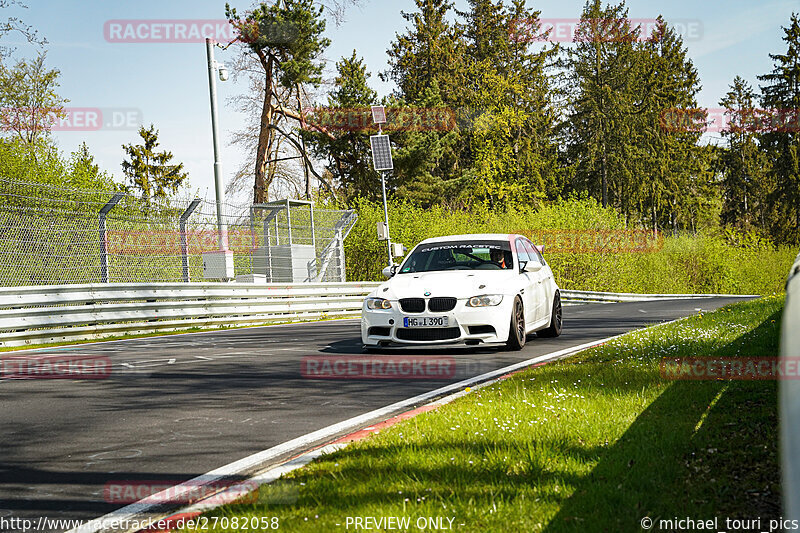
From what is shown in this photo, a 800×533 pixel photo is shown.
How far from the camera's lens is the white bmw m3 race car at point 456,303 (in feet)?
32.0

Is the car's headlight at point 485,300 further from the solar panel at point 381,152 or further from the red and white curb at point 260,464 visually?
the solar panel at point 381,152

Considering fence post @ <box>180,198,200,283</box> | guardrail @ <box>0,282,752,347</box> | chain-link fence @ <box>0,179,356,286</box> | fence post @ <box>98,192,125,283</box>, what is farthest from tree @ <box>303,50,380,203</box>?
fence post @ <box>98,192,125,283</box>

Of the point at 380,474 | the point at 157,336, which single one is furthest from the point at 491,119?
the point at 380,474

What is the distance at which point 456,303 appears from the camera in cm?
977

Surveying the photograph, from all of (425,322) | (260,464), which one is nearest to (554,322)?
(425,322)

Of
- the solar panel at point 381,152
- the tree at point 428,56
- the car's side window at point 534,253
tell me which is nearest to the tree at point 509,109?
the tree at point 428,56

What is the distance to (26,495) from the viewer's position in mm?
Answer: 4031

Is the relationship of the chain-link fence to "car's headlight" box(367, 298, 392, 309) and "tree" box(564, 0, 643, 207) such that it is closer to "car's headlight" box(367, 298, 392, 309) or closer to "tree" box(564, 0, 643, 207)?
"car's headlight" box(367, 298, 392, 309)

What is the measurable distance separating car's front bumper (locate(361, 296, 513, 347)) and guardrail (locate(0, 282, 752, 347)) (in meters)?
7.19

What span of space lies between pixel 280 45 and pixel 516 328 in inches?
1018

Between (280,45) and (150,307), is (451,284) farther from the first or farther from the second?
(280,45)

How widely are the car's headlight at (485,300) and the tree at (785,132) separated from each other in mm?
63134

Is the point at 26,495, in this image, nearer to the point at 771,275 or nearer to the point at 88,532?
the point at 88,532

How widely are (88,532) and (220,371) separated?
5297 millimetres
